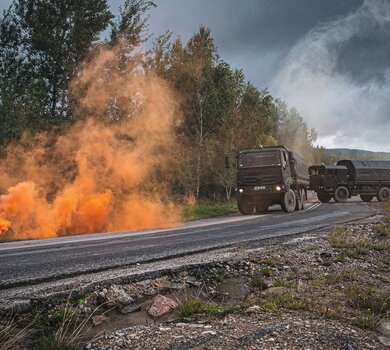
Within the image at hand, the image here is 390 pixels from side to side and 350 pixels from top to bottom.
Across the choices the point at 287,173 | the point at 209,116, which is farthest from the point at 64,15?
the point at 287,173

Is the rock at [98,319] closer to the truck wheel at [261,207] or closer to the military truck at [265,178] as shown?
the military truck at [265,178]

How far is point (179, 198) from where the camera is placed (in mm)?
21984

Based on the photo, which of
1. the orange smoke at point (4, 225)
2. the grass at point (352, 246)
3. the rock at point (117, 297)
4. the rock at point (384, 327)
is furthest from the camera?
the orange smoke at point (4, 225)

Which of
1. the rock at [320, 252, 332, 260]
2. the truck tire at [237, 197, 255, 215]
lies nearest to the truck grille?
the truck tire at [237, 197, 255, 215]

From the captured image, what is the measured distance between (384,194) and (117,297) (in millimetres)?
28726

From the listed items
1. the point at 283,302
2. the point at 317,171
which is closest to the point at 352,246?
the point at 283,302

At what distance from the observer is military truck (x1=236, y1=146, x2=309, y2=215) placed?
17.5 m

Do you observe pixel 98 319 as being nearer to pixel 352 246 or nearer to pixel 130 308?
pixel 130 308

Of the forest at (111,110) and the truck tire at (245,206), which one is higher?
the forest at (111,110)

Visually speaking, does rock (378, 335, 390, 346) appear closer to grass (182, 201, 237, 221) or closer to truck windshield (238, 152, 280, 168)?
truck windshield (238, 152, 280, 168)

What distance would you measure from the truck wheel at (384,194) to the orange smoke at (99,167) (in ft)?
55.0

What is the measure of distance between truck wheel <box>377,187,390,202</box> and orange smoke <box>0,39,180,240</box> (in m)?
16.8

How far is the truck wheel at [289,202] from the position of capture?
707 inches

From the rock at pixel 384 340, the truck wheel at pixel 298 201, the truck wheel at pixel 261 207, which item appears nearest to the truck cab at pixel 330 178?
the truck wheel at pixel 298 201
